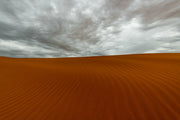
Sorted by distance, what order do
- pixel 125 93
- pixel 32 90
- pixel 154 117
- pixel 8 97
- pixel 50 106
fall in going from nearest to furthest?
pixel 154 117 < pixel 50 106 < pixel 125 93 < pixel 8 97 < pixel 32 90

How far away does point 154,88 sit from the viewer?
3.38m

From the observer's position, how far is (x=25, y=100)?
357cm

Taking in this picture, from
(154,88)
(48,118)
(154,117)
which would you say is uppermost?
(154,88)

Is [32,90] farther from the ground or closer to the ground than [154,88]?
closer to the ground

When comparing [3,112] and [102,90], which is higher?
[102,90]

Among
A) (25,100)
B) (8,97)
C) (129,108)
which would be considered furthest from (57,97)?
(129,108)

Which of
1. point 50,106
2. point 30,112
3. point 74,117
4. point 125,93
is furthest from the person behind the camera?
point 125,93

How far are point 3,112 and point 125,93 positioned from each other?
4.43 meters

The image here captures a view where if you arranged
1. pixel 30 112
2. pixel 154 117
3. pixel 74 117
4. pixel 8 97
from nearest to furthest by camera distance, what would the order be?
pixel 154 117 < pixel 74 117 < pixel 30 112 < pixel 8 97

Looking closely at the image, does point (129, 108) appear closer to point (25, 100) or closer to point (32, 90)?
point (25, 100)

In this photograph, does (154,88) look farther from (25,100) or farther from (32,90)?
(32,90)

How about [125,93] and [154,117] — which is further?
[125,93]

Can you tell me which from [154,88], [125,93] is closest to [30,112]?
[125,93]

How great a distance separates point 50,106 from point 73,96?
898 mm
